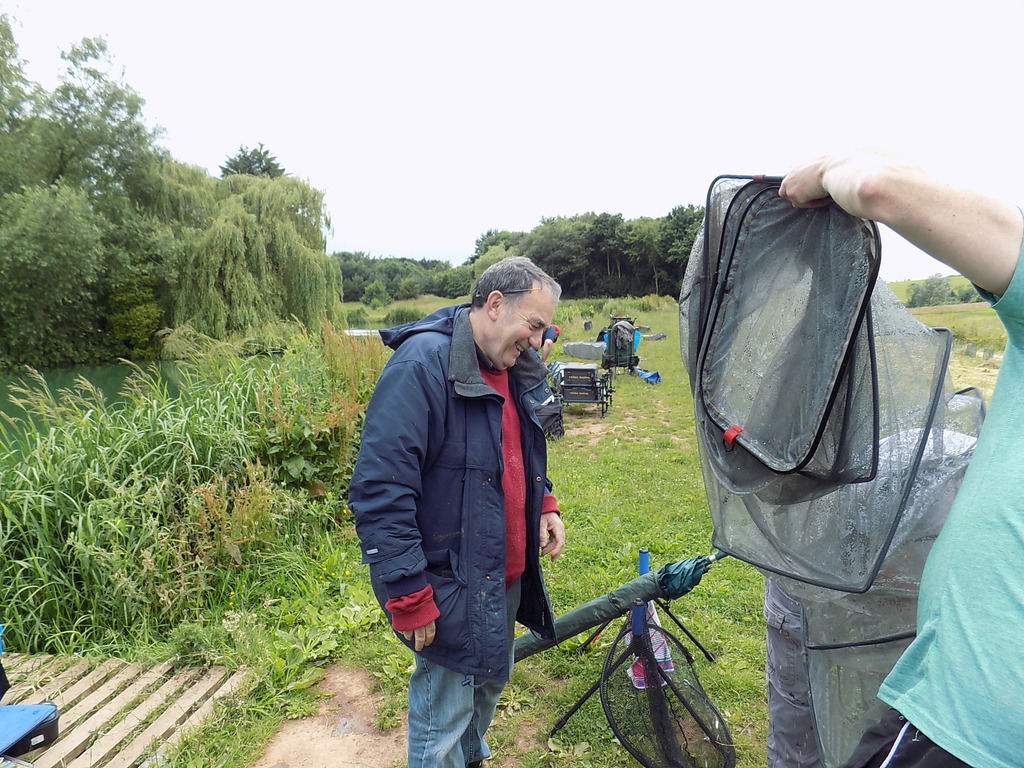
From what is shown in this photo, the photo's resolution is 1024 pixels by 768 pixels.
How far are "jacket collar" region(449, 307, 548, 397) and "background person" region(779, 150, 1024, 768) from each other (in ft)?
3.99

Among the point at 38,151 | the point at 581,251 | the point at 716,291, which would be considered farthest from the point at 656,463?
the point at 581,251

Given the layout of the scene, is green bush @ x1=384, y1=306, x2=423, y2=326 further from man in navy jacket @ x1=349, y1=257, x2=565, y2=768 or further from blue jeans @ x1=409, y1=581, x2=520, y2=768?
blue jeans @ x1=409, y1=581, x2=520, y2=768

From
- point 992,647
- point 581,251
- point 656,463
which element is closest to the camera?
point 992,647

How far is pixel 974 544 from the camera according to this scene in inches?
34.1

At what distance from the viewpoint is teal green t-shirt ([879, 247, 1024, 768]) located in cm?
81

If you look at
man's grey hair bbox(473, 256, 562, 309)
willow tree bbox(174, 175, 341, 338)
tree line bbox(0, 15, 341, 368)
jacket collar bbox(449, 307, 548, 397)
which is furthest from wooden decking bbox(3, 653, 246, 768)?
tree line bbox(0, 15, 341, 368)

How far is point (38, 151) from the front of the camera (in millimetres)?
17266

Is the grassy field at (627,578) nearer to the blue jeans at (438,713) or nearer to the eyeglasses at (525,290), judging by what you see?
the blue jeans at (438,713)

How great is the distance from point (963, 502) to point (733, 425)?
0.63m

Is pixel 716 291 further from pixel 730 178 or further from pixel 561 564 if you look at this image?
pixel 561 564

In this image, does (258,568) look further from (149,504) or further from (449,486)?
(449,486)

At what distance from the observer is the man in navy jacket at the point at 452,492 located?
180 centimetres

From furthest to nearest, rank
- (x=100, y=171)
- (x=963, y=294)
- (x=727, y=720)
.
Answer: (x=100, y=171)
(x=727, y=720)
(x=963, y=294)

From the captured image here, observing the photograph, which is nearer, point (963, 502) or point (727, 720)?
point (963, 502)
